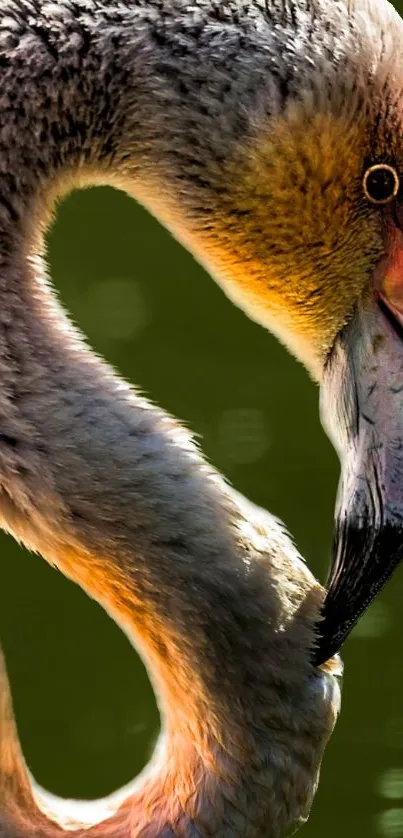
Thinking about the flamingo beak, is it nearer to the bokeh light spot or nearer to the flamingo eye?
the flamingo eye

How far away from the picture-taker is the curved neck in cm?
275

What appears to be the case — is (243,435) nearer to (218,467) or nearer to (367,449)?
(218,467)

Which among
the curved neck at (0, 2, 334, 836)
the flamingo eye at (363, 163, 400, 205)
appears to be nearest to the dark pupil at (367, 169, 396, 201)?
the flamingo eye at (363, 163, 400, 205)

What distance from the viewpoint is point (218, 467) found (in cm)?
516

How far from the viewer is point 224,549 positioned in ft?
9.19

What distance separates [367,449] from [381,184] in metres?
0.41

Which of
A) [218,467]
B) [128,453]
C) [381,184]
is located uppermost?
[381,184]

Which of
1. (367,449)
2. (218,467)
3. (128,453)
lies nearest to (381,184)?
(367,449)

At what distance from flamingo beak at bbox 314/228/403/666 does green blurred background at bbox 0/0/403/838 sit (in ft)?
4.60

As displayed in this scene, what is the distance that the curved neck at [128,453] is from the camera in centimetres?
275

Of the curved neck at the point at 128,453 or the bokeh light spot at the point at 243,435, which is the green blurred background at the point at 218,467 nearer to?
the bokeh light spot at the point at 243,435

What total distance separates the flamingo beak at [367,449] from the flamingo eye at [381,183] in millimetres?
69

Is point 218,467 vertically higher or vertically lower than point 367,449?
lower

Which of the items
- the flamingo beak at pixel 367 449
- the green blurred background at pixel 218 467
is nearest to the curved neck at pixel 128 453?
the flamingo beak at pixel 367 449
